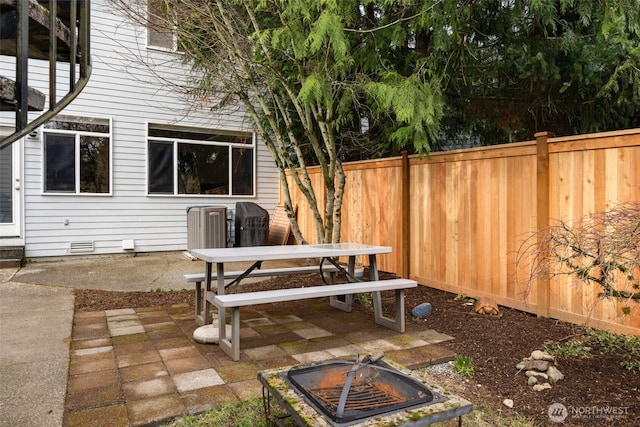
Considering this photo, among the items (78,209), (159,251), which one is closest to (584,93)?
(159,251)

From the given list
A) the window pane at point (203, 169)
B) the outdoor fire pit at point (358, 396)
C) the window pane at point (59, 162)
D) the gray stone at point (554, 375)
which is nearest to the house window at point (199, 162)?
the window pane at point (203, 169)

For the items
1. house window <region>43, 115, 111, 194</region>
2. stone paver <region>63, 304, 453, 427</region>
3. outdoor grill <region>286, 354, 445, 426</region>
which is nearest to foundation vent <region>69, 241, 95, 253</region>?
house window <region>43, 115, 111, 194</region>

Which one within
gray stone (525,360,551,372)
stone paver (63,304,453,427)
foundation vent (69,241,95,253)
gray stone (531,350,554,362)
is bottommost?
stone paver (63,304,453,427)

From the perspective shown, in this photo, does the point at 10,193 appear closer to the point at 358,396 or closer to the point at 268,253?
the point at 268,253

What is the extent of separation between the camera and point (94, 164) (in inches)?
336

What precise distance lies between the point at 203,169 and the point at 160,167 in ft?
3.05

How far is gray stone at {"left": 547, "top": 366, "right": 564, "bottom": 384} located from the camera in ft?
9.64

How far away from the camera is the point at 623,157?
12.0ft

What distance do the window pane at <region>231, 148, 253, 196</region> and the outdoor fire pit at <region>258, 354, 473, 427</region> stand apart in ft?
26.5

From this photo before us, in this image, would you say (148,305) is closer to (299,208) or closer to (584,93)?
(299,208)

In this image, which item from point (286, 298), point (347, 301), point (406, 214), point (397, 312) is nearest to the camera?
point (286, 298)

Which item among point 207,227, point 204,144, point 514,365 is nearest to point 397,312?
point 514,365

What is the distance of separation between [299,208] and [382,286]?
5.79 m

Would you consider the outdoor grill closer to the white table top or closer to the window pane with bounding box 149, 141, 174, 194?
the white table top
